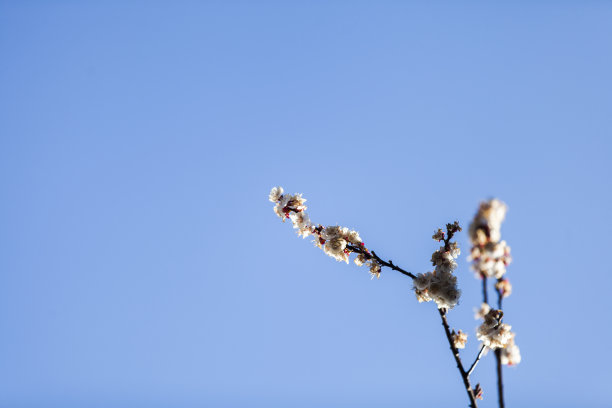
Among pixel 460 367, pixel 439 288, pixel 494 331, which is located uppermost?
pixel 439 288

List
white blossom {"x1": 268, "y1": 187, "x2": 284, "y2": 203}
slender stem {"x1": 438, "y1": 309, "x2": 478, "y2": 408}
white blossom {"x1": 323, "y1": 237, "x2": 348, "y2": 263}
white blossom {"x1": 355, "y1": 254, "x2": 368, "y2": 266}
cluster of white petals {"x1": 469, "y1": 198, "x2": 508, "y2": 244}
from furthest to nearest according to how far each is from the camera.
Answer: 1. white blossom {"x1": 268, "y1": 187, "x2": 284, "y2": 203}
2. white blossom {"x1": 323, "y1": 237, "x2": 348, "y2": 263}
3. white blossom {"x1": 355, "y1": 254, "x2": 368, "y2": 266}
4. slender stem {"x1": 438, "y1": 309, "x2": 478, "y2": 408}
5. cluster of white petals {"x1": 469, "y1": 198, "x2": 508, "y2": 244}

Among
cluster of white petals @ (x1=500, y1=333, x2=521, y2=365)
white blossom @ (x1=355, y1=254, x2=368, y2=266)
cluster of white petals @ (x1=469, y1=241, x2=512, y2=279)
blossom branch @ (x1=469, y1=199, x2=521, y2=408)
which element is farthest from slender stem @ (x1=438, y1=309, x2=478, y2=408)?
white blossom @ (x1=355, y1=254, x2=368, y2=266)

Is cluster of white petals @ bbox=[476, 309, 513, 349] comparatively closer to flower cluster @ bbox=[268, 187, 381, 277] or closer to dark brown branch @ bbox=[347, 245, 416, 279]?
dark brown branch @ bbox=[347, 245, 416, 279]

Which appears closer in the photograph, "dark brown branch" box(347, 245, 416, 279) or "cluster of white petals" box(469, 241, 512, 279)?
"cluster of white petals" box(469, 241, 512, 279)

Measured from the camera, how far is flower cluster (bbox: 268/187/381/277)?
5.32 meters

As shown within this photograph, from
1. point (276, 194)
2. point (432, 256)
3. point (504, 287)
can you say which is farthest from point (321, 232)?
point (504, 287)

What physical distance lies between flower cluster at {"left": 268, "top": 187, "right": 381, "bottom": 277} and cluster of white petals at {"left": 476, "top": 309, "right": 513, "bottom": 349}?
163 cm

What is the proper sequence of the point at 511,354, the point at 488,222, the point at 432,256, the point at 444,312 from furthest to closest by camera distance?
the point at 432,256, the point at 444,312, the point at 511,354, the point at 488,222

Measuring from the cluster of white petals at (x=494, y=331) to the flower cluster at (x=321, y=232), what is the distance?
64.1 inches

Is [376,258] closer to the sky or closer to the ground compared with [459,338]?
closer to the sky

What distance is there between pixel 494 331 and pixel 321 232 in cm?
253

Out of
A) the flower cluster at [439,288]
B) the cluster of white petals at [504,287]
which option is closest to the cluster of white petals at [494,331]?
the flower cluster at [439,288]

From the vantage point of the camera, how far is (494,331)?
12.3ft

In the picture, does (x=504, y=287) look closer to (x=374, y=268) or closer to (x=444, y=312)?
(x=444, y=312)
